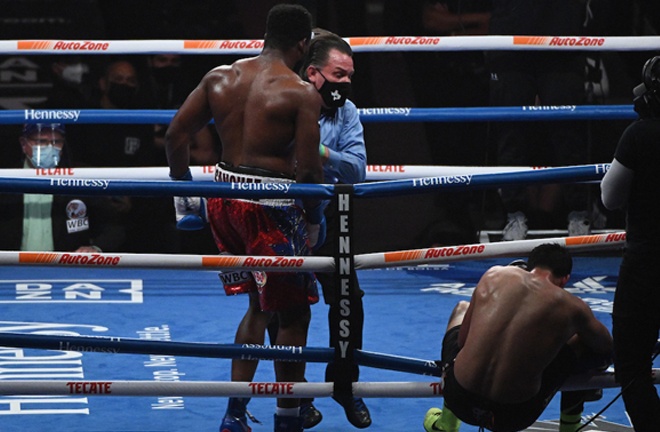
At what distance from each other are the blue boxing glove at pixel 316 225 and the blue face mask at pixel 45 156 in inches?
105

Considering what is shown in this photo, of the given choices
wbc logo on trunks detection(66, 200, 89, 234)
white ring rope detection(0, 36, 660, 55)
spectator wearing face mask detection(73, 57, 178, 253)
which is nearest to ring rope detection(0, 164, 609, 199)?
white ring rope detection(0, 36, 660, 55)

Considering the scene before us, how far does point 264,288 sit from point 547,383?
39.0 inches

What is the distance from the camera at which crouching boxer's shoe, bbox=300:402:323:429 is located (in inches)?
179

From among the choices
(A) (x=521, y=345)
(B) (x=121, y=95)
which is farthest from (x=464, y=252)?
(B) (x=121, y=95)

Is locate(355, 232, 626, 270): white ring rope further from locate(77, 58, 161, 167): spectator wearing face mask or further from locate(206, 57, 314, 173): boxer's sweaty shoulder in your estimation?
locate(77, 58, 161, 167): spectator wearing face mask

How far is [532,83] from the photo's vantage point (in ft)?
23.4

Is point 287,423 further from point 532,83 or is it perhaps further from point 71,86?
point 71,86

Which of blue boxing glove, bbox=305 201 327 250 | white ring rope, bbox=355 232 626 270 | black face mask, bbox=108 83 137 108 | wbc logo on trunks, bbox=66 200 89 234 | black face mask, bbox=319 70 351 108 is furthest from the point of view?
black face mask, bbox=108 83 137 108

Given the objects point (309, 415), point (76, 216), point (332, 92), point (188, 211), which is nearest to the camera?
point (188, 211)

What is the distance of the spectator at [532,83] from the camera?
7.11 metres

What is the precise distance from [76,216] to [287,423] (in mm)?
3273

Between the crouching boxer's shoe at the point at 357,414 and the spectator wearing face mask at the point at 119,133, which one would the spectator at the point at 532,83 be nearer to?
the spectator wearing face mask at the point at 119,133

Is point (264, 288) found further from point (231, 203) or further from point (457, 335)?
point (457, 335)

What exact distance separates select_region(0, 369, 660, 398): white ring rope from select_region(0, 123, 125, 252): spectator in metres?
3.30
